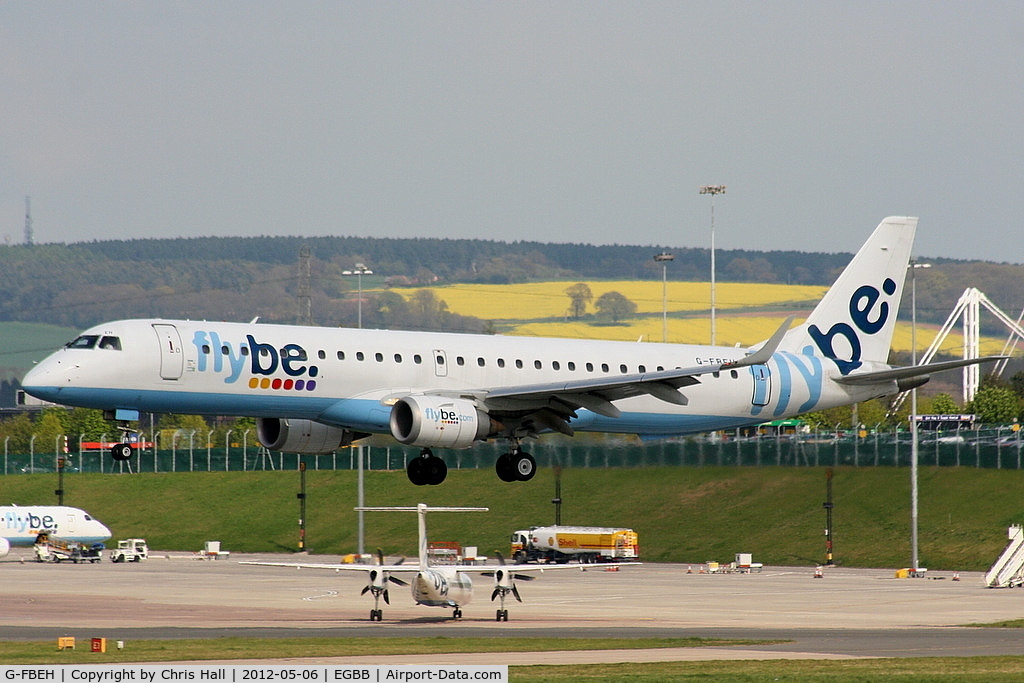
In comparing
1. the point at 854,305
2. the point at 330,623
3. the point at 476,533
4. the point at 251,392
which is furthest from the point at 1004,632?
the point at 476,533

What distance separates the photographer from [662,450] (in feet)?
368

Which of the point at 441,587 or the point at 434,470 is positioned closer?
the point at 434,470

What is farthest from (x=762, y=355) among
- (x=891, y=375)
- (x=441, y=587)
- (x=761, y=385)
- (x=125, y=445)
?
(x=441, y=587)

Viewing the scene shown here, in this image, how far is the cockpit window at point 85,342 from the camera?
170 ft

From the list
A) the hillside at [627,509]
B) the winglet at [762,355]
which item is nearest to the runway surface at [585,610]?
the hillside at [627,509]

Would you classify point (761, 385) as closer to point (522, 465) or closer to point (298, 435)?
point (522, 465)

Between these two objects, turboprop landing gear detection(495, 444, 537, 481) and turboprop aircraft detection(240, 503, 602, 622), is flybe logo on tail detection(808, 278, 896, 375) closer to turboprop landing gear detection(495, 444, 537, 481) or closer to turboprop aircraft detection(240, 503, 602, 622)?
turboprop landing gear detection(495, 444, 537, 481)

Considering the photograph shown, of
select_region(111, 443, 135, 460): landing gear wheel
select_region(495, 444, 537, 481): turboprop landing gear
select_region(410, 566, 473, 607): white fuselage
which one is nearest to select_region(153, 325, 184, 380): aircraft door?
select_region(111, 443, 135, 460): landing gear wheel

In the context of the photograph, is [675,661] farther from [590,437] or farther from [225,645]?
[590,437]

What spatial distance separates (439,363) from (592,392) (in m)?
5.89

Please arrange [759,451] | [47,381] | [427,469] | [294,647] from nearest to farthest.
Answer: [47,381] < [427,469] < [294,647] < [759,451]

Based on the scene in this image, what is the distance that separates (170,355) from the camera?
51.8 m

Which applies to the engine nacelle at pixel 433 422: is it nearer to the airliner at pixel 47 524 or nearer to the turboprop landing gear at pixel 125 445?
the turboprop landing gear at pixel 125 445

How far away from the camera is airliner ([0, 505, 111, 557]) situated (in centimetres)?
14200
